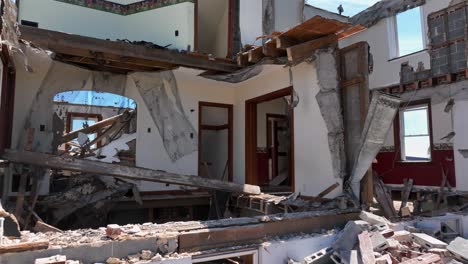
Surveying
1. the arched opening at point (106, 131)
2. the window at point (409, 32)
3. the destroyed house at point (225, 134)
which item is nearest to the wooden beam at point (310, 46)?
the destroyed house at point (225, 134)

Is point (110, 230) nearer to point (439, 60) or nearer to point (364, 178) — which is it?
point (364, 178)

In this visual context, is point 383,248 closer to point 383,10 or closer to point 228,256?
point 228,256

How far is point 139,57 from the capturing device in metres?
6.68

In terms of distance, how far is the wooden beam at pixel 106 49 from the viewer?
19.3 feet

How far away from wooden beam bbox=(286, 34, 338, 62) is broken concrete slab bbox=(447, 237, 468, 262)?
144 inches

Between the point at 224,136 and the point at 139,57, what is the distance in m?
3.84

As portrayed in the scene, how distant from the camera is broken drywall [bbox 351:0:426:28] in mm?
11063

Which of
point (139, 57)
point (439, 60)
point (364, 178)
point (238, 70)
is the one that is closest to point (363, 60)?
point (364, 178)

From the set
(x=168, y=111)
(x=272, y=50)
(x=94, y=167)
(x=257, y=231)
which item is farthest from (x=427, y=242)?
(x=168, y=111)

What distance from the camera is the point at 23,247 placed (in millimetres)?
3094

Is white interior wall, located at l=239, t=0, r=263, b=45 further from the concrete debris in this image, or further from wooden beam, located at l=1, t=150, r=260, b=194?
the concrete debris

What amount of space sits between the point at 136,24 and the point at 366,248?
6.74 meters

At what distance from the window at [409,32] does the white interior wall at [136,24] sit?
7479mm

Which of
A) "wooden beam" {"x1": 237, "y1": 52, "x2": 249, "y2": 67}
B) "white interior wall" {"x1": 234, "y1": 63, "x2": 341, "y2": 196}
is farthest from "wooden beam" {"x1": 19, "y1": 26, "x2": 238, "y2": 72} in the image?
"white interior wall" {"x1": 234, "y1": 63, "x2": 341, "y2": 196}
